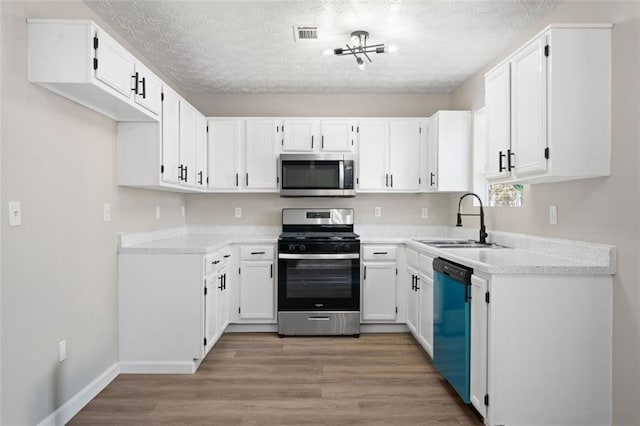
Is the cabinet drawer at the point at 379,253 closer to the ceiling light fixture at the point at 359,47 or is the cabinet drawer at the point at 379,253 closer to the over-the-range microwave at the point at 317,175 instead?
the over-the-range microwave at the point at 317,175

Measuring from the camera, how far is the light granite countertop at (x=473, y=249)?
6.94ft

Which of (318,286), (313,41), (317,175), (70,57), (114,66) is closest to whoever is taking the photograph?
(70,57)

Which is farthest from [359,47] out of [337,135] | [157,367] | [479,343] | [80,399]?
[80,399]

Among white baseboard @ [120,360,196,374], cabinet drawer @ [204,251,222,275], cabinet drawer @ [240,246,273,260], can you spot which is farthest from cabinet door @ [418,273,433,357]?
white baseboard @ [120,360,196,374]

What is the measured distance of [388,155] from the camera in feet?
13.8

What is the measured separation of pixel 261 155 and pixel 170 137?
1.19 m

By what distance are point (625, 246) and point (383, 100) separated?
118 inches

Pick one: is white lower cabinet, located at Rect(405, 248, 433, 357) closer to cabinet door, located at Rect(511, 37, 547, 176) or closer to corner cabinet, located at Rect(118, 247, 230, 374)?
cabinet door, located at Rect(511, 37, 547, 176)

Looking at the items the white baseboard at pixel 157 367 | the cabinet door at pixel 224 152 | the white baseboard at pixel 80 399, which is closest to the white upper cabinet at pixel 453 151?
the cabinet door at pixel 224 152

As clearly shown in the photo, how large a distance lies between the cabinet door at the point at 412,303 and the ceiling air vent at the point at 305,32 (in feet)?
7.23

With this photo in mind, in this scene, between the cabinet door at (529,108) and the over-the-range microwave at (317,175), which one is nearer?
the cabinet door at (529,108)

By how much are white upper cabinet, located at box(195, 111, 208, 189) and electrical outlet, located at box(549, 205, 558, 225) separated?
3028 mm

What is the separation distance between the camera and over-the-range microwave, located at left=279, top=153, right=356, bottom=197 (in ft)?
13.5

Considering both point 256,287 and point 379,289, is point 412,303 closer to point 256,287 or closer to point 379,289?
point 379,289
